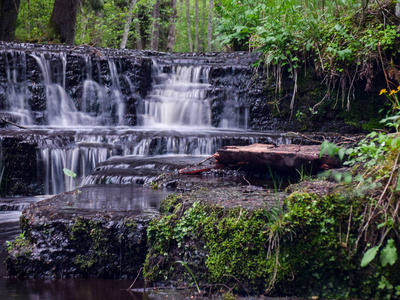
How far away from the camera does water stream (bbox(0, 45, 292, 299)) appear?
293 inches

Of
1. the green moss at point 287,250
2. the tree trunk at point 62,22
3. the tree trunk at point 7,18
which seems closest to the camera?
the green moss at point 287,250

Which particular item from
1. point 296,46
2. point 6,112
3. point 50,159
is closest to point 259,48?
point 296,46

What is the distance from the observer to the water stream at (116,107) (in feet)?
24.4

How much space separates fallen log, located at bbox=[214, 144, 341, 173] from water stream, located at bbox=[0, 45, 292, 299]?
81.0 inches

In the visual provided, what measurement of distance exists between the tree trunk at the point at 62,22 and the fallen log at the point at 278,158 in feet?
43.2

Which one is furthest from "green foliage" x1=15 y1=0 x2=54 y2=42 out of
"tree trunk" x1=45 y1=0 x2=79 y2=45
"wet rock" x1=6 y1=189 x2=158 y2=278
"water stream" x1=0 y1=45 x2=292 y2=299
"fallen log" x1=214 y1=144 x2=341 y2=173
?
"wet rock" x1=6 y1=189 x2=158 y2=278

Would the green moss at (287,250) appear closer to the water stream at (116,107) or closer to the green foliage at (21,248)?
the green foliage at (21,248)

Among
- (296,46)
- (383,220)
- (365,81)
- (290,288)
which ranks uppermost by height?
(296,46)

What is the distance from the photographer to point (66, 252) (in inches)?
130

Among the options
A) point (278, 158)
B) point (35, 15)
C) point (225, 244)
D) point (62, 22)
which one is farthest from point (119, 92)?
point (35, 15)

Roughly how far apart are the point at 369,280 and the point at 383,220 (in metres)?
0.41

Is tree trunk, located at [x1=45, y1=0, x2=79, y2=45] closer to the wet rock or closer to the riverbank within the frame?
the riverbank

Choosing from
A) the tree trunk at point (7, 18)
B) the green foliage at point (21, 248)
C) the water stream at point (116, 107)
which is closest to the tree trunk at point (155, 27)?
the tree trunk at point (7, 18)

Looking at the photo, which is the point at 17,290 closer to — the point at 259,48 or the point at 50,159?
the point at 50,159
